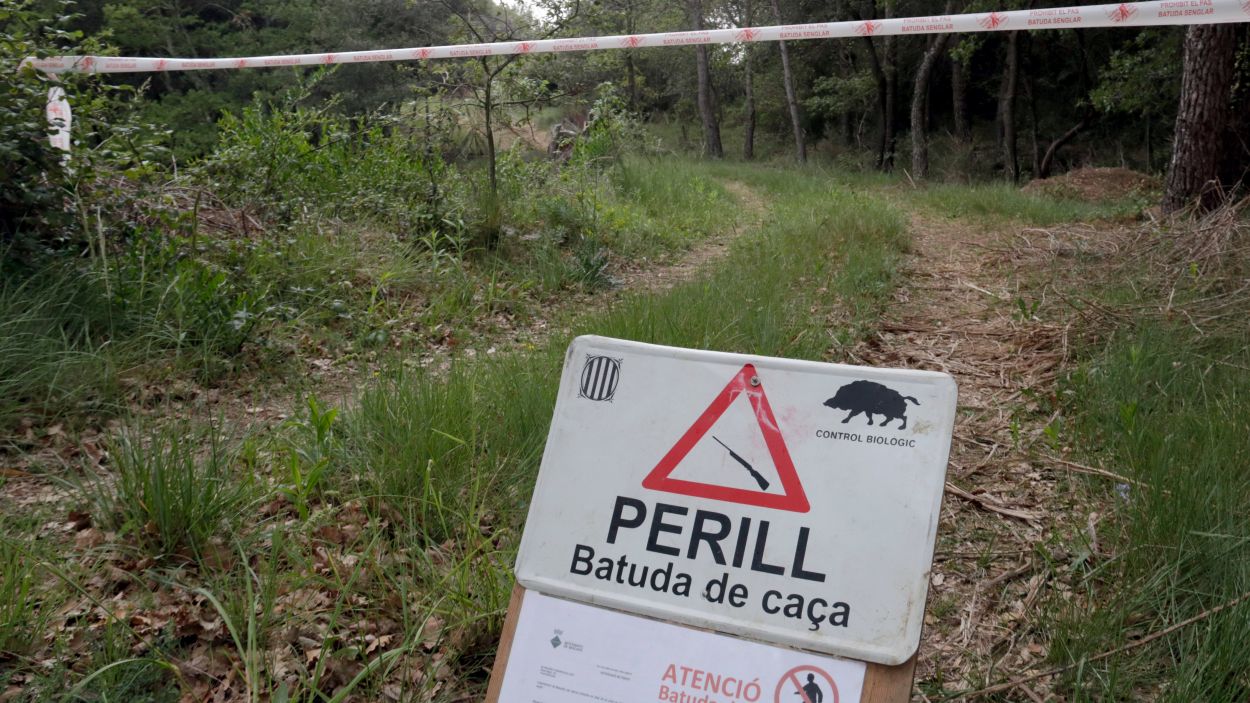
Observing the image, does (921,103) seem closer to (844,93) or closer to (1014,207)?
(844,93)

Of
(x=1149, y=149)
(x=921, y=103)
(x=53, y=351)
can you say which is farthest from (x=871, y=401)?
(x=1149, y=149)

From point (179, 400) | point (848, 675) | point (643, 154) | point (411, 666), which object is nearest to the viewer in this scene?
point (848, 675)

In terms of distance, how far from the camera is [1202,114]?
7562mm

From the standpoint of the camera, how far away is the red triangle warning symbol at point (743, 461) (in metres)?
1.62

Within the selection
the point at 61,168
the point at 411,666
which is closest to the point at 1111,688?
the point at 411,666

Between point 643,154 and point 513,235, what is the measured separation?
7.08 m

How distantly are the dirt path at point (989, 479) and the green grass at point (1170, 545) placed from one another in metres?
0.14

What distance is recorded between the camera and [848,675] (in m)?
1.45

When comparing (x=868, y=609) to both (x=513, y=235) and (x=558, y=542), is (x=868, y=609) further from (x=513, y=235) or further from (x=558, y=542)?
(x=513, y=235)

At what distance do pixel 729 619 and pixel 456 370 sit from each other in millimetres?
2391

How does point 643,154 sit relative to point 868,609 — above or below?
above

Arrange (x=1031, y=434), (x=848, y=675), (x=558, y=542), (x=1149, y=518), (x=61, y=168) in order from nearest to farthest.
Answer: (x=848, y=675)
(x=558, y=542)
(x=1149, y=518)
(x=1031, y=434)
(x=61, y=168)

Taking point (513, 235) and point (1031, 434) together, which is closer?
point (1031, 434)

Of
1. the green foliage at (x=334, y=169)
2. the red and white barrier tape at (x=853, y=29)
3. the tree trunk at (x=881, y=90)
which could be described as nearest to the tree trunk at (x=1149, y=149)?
the tree trunk at (x=881, y=90)
